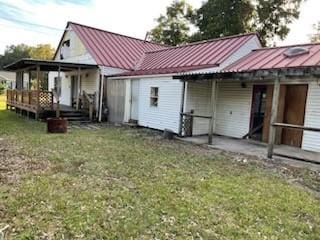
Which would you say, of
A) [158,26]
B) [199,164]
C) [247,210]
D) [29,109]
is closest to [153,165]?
[199,164]

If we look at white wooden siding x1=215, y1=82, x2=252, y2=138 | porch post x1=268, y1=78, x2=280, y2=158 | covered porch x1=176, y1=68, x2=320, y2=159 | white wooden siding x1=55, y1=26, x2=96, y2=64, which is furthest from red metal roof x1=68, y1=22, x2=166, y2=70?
porch post x1=268, y1=78, x2=280, y2=158

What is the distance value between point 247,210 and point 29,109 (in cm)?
1341

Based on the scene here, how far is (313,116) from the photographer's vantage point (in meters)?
9.63

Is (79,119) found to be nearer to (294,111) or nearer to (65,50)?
(65,50)

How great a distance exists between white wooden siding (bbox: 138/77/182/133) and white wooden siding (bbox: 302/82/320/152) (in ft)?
15.1

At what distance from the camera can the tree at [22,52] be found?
159ft

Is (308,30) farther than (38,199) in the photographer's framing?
Yes

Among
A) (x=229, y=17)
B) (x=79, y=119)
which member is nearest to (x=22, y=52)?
(x=229, y=17)

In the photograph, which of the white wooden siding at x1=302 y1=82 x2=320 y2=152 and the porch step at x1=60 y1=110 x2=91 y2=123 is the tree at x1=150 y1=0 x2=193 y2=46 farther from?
the white wooden siding at x1=302 y1=82 x2=320 y2=152

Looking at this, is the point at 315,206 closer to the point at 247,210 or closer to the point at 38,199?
the point at 247,210

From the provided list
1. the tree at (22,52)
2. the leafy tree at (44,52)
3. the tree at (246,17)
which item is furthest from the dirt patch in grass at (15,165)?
the tree at (22,52)

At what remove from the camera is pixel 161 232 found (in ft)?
12.3

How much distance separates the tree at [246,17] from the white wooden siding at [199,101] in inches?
599

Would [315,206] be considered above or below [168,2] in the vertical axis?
below
